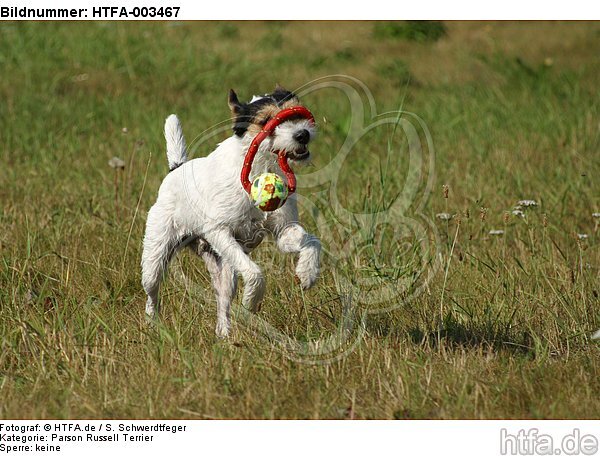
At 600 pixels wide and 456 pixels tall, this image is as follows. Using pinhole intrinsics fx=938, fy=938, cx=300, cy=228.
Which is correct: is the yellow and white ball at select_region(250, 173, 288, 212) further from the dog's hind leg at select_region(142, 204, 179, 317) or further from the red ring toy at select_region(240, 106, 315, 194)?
the dog's hind leg at select_region(142, 204, 179, 317)

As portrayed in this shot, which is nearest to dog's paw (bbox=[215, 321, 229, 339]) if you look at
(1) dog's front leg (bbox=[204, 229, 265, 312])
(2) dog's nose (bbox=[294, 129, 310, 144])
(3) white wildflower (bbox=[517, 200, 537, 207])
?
(1) dog's front leg (bbox=[204, 229, 265, 312])

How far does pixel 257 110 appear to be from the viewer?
4.66 meters

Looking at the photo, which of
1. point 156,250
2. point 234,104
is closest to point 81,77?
point 156,250

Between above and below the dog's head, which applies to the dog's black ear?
above

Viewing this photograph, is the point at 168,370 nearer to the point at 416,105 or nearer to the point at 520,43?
the point at 416,105

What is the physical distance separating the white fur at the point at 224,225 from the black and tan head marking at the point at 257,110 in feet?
0.20

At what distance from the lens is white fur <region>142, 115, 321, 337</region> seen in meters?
4.61

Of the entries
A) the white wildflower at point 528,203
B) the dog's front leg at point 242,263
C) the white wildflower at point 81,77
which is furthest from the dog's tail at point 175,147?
the white wildflower at point 81,77

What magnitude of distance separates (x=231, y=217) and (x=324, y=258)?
130 cm

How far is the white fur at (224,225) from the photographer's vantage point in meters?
4.61

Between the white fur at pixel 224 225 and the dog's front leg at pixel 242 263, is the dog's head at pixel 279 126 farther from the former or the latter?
the dog's front leg at pixel 242 263

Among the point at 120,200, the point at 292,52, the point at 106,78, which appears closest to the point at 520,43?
the point at 292,52

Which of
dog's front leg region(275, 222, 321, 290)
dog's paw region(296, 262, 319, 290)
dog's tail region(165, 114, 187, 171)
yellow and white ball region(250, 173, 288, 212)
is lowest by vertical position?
dog's paw region(296, 262, 319, 290)
